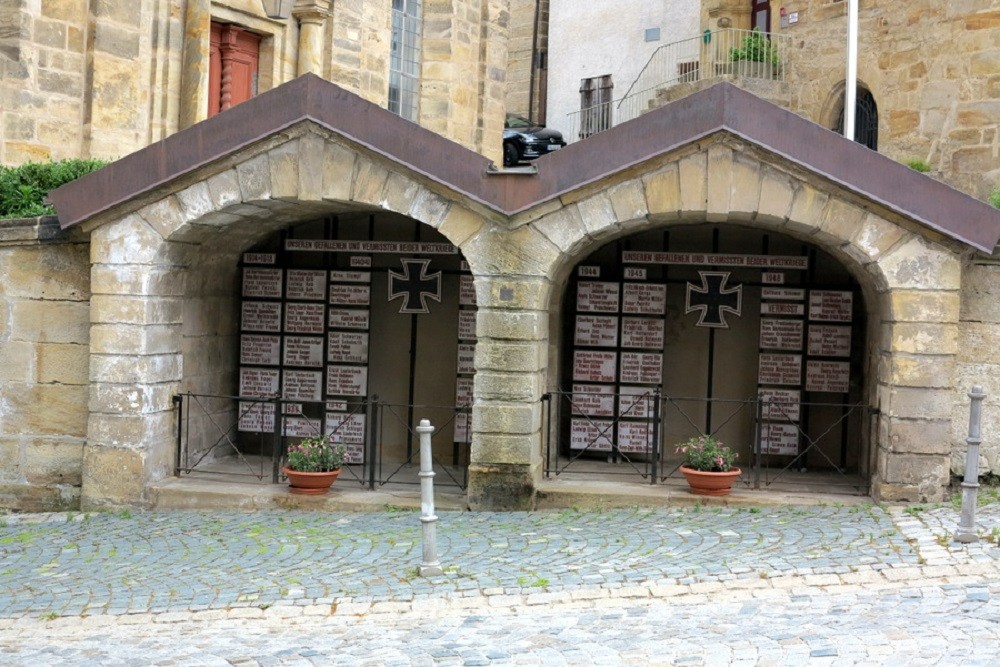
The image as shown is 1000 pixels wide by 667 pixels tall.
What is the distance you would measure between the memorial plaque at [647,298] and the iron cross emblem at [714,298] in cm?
27

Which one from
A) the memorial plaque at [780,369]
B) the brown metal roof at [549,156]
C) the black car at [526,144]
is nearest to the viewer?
the brown metal roof at [549,156]

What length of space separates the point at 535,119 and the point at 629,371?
2141cm

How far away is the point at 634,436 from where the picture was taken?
12859 mm

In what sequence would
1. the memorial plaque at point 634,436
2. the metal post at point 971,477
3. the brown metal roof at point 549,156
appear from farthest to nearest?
the memorial plaque at point 634,436 → the brown metal roof at point 549,156 → the metal post at point 971,477

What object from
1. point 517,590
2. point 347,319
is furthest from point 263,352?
point 517,590

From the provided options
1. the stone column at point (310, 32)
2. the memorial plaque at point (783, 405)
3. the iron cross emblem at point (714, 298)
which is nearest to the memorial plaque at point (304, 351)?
the iron cross emblem at point (714, 298)

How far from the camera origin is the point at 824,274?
12734 mm

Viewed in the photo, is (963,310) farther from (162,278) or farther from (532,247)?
(162,278)

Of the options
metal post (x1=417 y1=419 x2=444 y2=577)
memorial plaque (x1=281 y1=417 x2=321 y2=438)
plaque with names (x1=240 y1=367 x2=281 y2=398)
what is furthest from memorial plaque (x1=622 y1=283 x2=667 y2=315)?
metal post (x1=417 y1=419 x2=444 y2=577)

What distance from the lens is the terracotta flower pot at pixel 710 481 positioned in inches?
429

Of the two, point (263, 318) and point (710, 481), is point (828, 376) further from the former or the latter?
point (263, 318)

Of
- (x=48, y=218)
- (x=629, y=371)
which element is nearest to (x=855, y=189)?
(x=629, y=371)

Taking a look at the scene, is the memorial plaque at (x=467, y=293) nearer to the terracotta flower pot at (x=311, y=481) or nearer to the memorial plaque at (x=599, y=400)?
the memorial plaque at (x=599, y=400)

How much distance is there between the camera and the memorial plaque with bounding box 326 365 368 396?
43.2 feet
